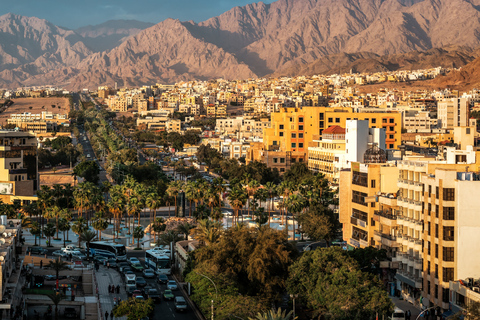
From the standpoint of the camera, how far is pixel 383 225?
207ft

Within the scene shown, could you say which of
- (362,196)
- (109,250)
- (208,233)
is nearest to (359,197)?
(362,196)

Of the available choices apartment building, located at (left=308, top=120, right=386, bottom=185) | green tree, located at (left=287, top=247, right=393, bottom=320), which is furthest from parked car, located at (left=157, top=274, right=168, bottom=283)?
apartment building, located at (left=308, top=120, right=386, bottom=185)

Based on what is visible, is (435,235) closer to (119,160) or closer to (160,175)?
(160,175)

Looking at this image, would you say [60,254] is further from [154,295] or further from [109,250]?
[154,295]

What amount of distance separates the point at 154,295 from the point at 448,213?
75.1 feet

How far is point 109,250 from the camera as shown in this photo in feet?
246

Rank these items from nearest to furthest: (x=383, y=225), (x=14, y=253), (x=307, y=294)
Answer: (x=307, y=294) < (x=14, y=253) < (x=383, y=225)

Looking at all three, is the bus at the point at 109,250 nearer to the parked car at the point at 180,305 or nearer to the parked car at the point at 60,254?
the parked car at the point at 60,254

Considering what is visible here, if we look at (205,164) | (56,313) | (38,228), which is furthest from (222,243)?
(205,164)

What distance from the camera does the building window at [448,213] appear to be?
50594mm

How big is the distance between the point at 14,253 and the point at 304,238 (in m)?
42.5

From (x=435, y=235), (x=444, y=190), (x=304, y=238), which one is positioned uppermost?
(x=444, y=190)

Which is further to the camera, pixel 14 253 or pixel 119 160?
pixel 119 160

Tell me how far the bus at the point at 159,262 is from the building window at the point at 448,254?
26.6 meters
